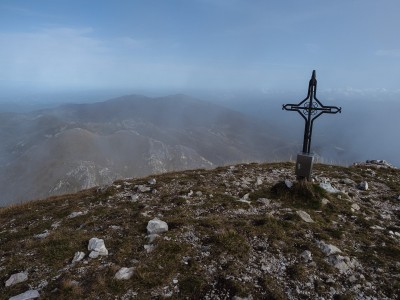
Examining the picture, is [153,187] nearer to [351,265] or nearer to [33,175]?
[351,265]

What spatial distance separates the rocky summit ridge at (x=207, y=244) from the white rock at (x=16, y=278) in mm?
36

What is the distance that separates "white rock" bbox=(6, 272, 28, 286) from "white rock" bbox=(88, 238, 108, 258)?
75.5 inches

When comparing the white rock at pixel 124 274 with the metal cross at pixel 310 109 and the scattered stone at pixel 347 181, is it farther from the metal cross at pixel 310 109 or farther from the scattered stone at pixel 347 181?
the scattered stone at pixel 347 181

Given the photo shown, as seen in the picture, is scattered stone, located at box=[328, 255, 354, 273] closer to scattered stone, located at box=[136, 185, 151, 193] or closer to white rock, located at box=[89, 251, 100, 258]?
white rock, located at box=[89, 251, 100, 258]

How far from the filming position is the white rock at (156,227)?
37.3ft

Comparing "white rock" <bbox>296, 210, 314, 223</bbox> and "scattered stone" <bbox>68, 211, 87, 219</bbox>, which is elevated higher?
"white rock" <bbox>296, 210, 314, 223</bbox>

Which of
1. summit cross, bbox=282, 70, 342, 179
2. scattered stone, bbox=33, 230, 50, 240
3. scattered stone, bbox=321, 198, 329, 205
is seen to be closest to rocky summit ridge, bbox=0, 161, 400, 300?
scattered stone, bbox=321, 198, 329, 205

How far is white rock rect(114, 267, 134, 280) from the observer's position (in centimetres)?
867

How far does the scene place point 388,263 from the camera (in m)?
9.69

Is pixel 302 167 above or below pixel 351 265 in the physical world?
above

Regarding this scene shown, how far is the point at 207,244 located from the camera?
10469 mm

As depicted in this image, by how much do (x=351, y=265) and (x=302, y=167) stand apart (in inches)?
273

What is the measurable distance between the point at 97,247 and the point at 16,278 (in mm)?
2408

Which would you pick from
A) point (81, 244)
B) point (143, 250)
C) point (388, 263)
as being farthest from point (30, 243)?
point (388, 263)
